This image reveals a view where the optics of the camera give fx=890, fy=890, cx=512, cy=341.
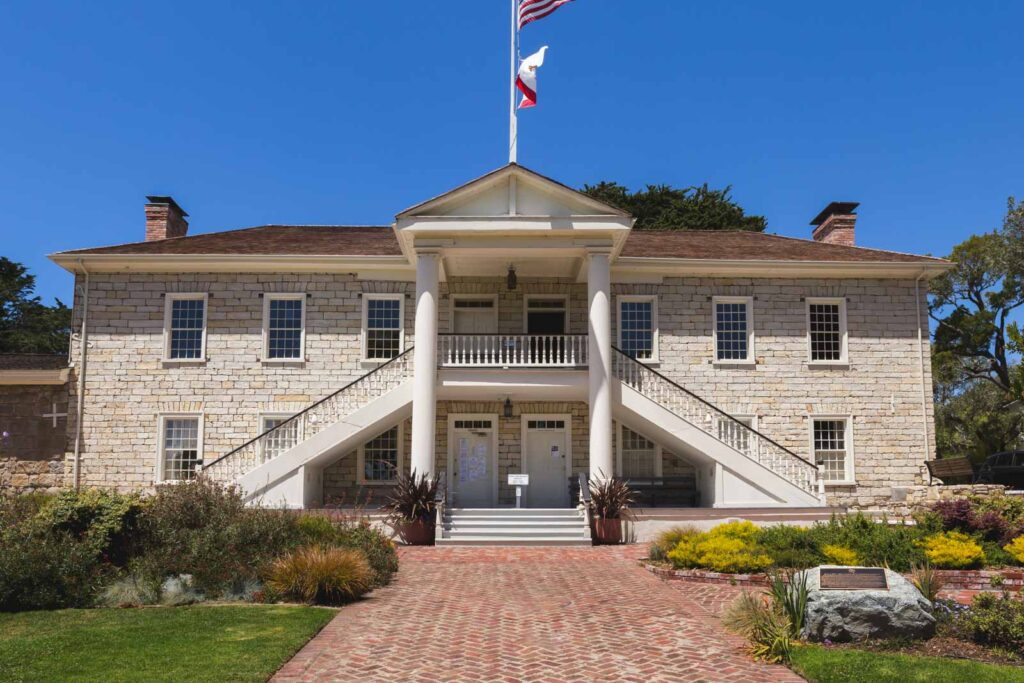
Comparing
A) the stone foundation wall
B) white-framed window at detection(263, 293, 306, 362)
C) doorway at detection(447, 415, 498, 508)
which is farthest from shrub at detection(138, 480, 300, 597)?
the stone foundation wall

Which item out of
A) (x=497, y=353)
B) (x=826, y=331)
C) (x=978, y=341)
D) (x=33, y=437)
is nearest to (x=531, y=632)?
(x=497, y=353)

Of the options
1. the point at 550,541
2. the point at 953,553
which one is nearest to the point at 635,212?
the point at 550,541

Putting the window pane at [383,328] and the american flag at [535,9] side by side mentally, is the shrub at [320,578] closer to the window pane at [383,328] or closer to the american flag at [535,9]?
the window pane at [383,328]

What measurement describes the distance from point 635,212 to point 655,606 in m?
33.5

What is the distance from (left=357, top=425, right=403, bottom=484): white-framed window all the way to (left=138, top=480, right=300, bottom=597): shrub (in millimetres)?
8255

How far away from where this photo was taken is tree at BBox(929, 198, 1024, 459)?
120 ft

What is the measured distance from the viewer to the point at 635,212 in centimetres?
4356

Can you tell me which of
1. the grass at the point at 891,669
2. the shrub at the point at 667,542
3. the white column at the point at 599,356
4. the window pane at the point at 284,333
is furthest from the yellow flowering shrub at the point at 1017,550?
the window pane at the point at 284,333

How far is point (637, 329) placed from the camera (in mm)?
23625

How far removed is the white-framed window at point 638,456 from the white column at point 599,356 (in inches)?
141

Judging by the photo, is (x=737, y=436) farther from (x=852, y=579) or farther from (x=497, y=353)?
(x=852, y=579)

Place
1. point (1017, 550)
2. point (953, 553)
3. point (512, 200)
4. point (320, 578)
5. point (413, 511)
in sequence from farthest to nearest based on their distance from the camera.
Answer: point (512, 200) → point (413, 511) → point (1017, 550) → point (953, 553) → point (320, 578)

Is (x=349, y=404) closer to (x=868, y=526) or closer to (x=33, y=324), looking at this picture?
(x=868, y=526)

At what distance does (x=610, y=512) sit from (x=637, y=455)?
525 centimetres
